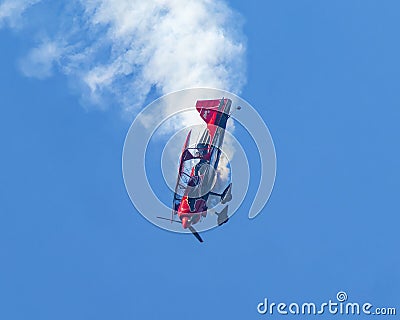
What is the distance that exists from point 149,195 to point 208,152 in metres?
6.57

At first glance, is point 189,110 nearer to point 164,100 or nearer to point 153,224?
point 164,100

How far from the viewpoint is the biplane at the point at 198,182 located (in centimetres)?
5347

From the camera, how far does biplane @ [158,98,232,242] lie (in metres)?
53.5

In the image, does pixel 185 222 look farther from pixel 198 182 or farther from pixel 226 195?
pixel 226 195

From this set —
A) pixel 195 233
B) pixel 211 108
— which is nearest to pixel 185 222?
pixel 195 233

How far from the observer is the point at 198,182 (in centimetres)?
5375

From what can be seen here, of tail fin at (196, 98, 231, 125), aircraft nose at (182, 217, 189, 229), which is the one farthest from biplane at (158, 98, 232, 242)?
tail fin at (196, 98, 231, 125)

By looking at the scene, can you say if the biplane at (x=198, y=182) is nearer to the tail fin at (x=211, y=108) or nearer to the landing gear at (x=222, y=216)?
the landing gear at (x=222, y=216)

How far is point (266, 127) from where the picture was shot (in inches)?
2298

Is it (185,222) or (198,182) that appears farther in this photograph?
(185,222)

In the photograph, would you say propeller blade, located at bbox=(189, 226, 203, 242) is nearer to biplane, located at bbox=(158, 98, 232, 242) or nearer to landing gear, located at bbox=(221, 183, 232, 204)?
biplane, located at bbox=(158, 98, 232, 242)

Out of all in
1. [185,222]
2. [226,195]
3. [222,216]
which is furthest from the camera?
[222,216]

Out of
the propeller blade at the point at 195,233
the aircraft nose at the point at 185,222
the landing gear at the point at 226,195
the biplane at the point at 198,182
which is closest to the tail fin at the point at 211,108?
the biplane at the point at 198,182

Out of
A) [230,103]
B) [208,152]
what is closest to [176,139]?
[208,152]
